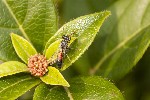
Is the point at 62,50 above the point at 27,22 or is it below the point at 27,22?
below

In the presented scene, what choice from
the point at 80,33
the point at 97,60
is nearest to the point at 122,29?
the point at 97,60

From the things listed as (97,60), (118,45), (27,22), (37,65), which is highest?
(27,22)

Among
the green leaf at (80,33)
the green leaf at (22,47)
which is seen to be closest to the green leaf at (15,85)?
the green leaf at (22,47)

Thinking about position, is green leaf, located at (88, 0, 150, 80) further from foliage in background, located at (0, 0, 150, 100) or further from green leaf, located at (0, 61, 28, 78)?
green leaf, located at (0, 61, 28, 78)

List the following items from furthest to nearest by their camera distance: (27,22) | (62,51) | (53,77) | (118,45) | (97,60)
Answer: (97,60)
(118,45)
(27,22)
(62,51)
(53,77)

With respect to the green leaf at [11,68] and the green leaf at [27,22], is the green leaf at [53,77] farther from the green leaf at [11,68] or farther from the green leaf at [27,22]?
the green leaf at [27,22]

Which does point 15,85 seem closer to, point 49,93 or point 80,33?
point 49,93

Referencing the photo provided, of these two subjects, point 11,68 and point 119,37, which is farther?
point 119,37
